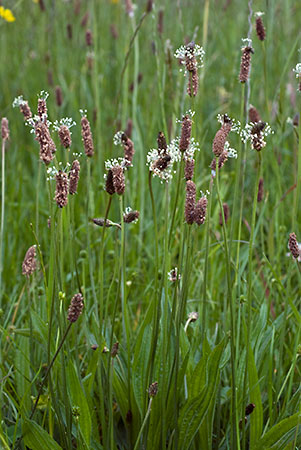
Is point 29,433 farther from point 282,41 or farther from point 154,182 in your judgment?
point 282,41

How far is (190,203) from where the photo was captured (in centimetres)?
101

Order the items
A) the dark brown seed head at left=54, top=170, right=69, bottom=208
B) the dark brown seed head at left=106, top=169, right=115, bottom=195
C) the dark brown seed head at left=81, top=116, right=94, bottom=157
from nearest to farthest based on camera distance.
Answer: the dark brown seed head at left=54, top=170, right=69, bottom=208 → the dark brown seed head at left=106, top=169, right=115, bottom=195 → the dark brown seed head at left=81, top=116, right=94, bottom=157

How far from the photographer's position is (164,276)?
1138 mm

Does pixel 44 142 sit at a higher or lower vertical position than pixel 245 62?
lower

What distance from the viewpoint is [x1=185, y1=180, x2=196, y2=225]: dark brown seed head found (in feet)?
3.31

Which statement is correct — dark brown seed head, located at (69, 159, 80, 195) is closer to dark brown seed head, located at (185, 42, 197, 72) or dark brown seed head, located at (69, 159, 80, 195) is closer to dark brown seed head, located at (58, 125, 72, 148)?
dark brown seed head, located at (58, 125, 72, 148)

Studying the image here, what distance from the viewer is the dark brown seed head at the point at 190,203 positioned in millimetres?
1008

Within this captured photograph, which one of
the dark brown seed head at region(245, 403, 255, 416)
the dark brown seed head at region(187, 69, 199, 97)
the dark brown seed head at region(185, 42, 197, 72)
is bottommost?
the dark brown seed head at region(245, 403, 255, 416)

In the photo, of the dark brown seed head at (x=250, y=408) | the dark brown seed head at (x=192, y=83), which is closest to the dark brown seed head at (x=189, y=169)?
the dark brown seed head at (x=192, y=83)

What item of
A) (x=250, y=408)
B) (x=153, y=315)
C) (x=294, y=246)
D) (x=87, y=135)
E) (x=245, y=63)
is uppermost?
(x=245, y=63)

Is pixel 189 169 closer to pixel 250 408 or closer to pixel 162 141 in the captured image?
pixel 162 141

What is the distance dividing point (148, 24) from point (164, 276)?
8.98 feet

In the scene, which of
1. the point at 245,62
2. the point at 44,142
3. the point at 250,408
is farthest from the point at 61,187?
the point at 250,408

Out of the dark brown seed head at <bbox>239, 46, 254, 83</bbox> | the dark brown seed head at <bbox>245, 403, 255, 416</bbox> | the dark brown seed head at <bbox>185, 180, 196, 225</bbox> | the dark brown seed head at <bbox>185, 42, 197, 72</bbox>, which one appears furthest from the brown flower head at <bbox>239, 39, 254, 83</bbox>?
the dark brown seed head at <bbox>245, 403, 255, 416</bbox>
